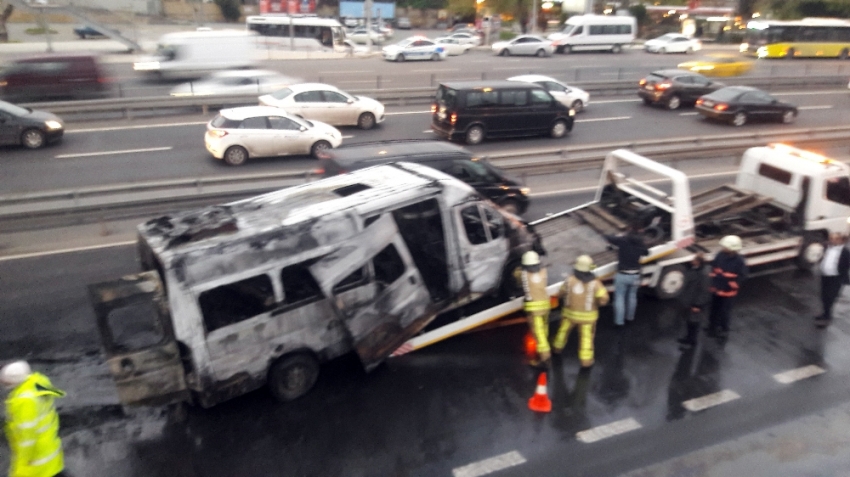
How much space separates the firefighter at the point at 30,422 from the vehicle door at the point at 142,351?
86 centimetres

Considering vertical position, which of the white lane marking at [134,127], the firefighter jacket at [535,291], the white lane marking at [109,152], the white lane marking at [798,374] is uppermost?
the white lane marking at [134,127]

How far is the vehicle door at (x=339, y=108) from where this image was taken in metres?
19.8

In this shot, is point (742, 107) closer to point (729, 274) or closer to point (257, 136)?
point (257, 136)

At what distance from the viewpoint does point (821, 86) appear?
3105 cm

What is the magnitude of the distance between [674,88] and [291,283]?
21729 mm

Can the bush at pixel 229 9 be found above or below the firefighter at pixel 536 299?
above

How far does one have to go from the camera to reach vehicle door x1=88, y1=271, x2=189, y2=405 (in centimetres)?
612

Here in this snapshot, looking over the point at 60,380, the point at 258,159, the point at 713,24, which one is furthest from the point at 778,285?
the point at 713,24

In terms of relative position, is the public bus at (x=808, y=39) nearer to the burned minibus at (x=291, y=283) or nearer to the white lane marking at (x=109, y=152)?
the white lane marking at (x=109, y=152)

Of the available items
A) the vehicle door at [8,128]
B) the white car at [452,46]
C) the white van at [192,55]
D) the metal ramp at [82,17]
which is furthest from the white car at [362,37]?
the vehicle door at [8,128]

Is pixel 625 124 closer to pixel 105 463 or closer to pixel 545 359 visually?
pixel 545 359

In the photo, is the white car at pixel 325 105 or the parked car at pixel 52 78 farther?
the parked car at pixel 52 78

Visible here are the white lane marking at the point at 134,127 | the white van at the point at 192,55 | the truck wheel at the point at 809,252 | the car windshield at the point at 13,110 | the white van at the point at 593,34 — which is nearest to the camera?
the truck wheel at the point at 809,252

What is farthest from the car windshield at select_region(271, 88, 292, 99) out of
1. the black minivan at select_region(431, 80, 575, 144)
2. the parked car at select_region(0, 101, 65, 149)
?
the parked car at select_region(0, 101, 65, 149)
